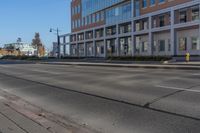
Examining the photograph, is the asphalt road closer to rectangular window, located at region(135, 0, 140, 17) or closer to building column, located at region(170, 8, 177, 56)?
building column, located at region(170, 8, 177, 56)

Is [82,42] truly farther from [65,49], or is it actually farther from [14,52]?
[14,52]

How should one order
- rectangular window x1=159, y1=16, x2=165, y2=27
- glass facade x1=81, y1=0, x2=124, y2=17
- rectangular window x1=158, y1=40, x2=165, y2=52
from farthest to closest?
glass facade x1=81, y1=0, x2=124, y2=17 → rectangular window x1=158, y1=40, x2=165, y2=52 → rectangular window x1=159, y1=16, x2=165, y2=27

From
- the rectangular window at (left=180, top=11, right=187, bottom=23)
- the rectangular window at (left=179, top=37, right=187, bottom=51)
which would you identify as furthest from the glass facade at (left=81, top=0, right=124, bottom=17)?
the rectangular window at (left=179, top=37, right=187, bottom=51)

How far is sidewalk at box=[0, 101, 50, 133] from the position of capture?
664 centimetres

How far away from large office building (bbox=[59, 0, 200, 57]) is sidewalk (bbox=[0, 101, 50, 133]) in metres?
41.3

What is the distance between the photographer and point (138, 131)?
6887 millimetres

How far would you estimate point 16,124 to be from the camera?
721cm

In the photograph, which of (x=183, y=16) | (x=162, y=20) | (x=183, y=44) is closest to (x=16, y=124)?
(x=183, y=16)

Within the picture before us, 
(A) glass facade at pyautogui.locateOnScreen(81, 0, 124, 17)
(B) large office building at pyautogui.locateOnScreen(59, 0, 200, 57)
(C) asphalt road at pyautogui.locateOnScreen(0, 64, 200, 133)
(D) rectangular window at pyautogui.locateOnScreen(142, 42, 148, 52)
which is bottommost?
(C) asphalt road at pyautogui.locateOnScreen(0, 64, 200, 133)

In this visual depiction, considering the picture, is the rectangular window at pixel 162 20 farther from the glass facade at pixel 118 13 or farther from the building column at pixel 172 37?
the glass facade at pixel 118 13

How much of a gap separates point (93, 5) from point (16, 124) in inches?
3067

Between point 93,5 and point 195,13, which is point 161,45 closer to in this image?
point 195,13

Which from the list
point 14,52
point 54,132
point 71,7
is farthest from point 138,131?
point 14,52

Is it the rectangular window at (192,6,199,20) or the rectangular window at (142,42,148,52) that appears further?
the rectangular window at (142,42,148,52)
